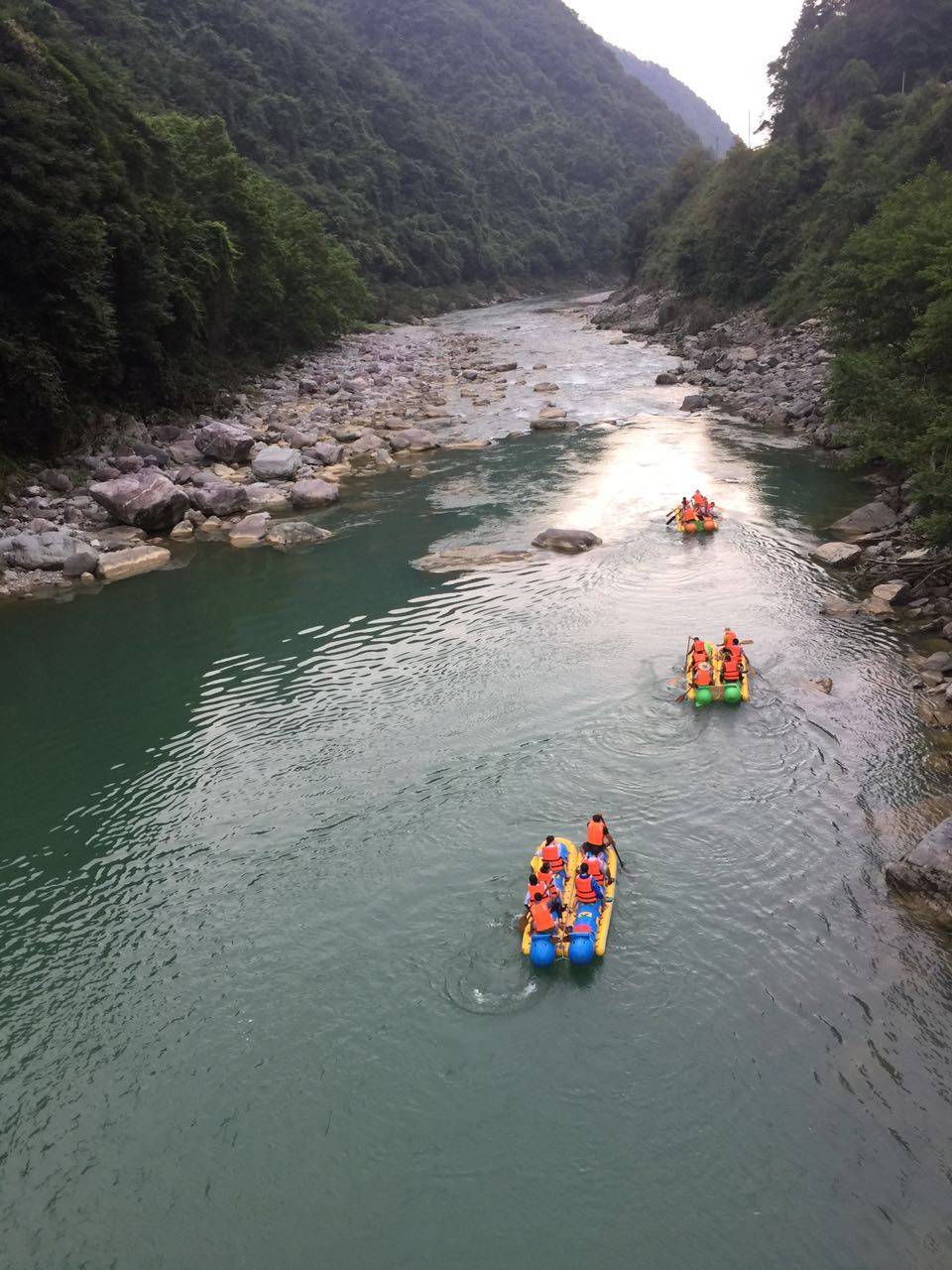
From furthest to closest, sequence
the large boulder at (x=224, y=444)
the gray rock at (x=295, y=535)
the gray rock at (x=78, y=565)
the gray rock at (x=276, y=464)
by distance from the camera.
A: the large boulder at (x=224, y=444) → the gray rock at (x=276, y=464) → the gray rock at (x=295, y=535) → the gray rock at (x=78, y=565)

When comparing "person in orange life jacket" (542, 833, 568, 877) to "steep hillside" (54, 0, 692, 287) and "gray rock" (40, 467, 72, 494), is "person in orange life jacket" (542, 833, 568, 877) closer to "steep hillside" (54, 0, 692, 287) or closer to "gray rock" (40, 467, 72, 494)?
"gray rock" (40, 467, 72, 494)

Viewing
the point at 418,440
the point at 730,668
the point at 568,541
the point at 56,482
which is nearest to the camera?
the point at 730,668

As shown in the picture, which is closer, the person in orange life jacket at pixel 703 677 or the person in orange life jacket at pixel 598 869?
the person in orange life jacket at pixel 598 869

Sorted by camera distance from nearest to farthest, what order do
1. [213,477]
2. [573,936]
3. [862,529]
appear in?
[573,936] → [862,529] → [213,477]

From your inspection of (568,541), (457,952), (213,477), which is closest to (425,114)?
(213,477)

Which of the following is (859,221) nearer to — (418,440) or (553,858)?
(418,440)

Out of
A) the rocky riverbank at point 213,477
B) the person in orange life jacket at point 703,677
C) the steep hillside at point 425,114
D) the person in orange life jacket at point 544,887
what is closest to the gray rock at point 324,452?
the rocky riverbank at point 213,477

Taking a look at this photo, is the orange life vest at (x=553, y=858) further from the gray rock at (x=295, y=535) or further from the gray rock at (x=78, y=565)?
the gray rock at (x=78, y=565)
